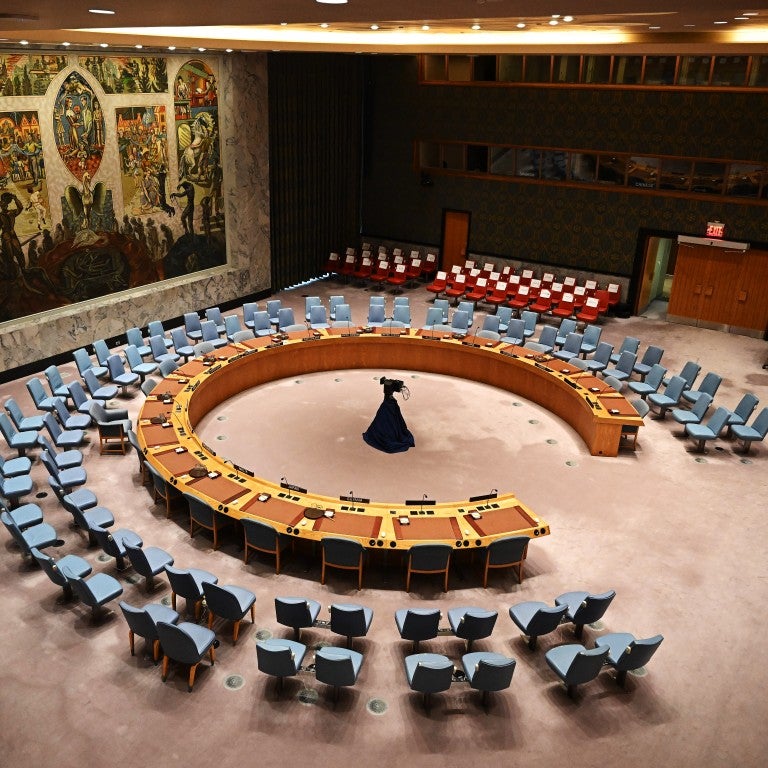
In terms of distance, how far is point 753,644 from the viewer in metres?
7.89

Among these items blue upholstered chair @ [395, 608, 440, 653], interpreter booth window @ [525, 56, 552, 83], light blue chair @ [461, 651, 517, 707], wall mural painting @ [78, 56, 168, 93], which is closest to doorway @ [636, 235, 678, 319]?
interpreter booth window @ [525, 56, 552, 83]

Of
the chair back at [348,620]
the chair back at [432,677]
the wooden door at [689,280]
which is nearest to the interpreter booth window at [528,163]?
the wooden door at [689,280]

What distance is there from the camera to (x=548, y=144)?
59.9 feet

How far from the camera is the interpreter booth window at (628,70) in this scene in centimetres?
1655

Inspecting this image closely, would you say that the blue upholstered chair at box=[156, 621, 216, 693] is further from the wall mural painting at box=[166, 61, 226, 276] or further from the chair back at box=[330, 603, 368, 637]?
the wall mural painting at box=[166, 61, 226, 276]

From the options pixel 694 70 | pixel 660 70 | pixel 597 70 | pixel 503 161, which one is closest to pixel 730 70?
pixel 694 70

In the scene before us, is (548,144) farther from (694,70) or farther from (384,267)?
(384,267)

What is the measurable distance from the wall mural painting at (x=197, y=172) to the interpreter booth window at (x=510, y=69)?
6.83 metres

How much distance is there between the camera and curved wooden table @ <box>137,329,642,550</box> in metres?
8.66

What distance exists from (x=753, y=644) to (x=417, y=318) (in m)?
11.3

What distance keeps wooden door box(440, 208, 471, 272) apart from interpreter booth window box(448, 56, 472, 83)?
3238mm

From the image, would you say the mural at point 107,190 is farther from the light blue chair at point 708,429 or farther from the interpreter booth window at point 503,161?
the light blue chair at point 708,429

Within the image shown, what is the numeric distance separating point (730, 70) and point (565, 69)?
3.56 meters

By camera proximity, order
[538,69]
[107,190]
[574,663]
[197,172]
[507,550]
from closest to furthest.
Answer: [574,663] → [507,550] → [107,190] → [197,172] → [538,69]
